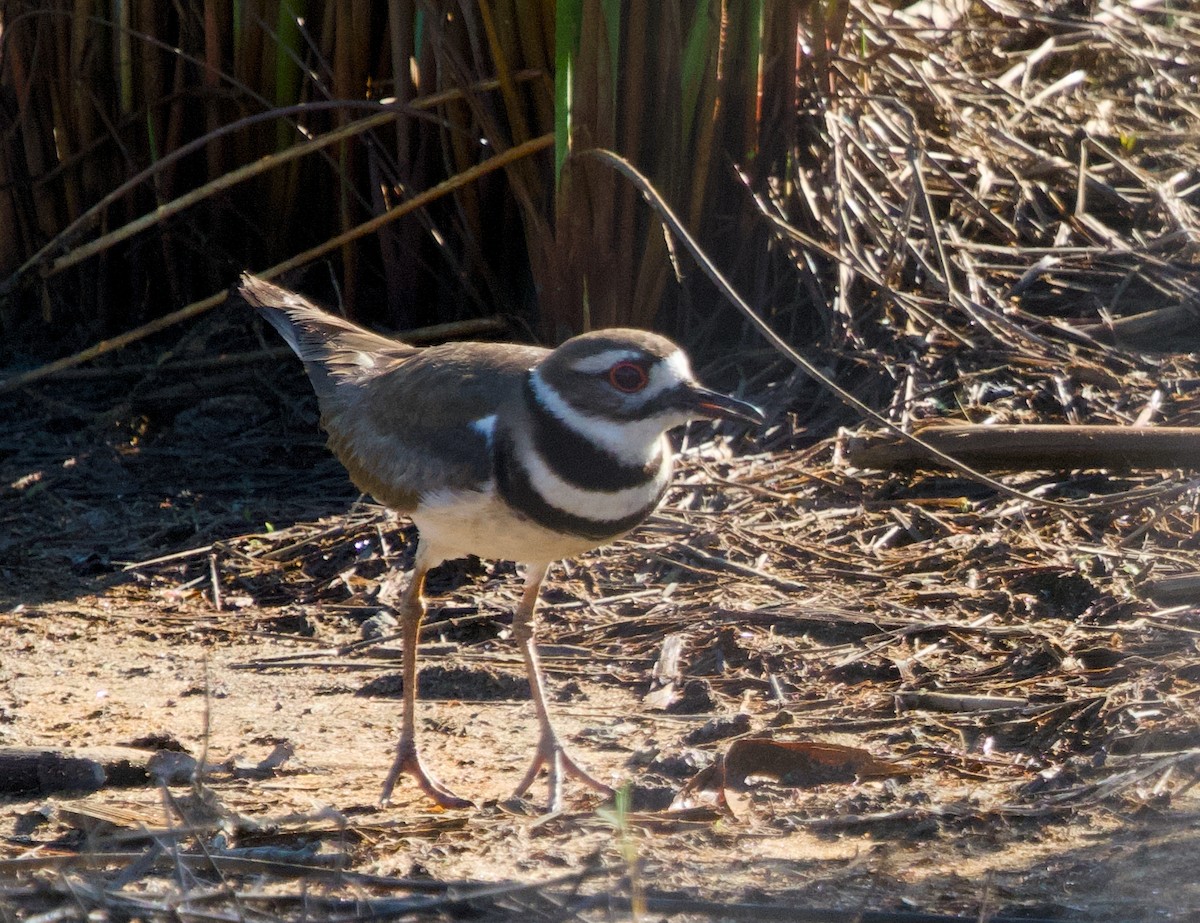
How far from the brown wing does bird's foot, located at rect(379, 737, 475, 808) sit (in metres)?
0.74

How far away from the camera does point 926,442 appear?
5406mm

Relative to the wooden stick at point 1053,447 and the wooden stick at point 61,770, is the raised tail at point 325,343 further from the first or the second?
the wooden stick at point 1053,447

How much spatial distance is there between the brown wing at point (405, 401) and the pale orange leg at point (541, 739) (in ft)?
1.64

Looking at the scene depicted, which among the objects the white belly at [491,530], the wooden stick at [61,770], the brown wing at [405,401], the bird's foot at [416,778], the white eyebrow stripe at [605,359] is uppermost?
the white eyebrow stripe at [605,359]

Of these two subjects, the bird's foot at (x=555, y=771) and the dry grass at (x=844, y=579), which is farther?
the bird's foot at (x=555, y=771)

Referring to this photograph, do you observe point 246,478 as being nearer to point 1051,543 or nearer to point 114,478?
point 114,478

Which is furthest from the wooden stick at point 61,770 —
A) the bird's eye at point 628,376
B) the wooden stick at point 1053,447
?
the wooden stick at point 1053,447

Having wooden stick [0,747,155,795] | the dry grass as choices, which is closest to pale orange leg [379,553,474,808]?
the dry grass

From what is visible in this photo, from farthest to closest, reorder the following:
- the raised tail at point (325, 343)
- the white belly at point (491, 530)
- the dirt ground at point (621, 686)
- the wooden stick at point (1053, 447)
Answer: the raised tail at point (325, 343) < the wooden stick at point (1053, 447) < the white belly at point (491, 530) < the dirt ground at point (621, 686)

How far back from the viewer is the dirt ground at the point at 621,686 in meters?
3.61

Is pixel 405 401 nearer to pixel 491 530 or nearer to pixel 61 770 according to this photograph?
pixel 491 530

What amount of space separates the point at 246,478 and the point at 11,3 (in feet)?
9.33

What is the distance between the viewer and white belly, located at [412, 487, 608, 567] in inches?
173

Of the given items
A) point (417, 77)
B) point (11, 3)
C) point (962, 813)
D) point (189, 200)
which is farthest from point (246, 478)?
point (962, 813)
